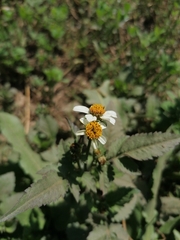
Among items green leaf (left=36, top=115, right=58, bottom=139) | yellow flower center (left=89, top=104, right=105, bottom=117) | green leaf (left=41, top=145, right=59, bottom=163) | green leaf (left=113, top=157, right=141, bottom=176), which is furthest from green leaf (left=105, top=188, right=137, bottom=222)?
green leaf (left=36, top=115, right=58, bottom=139)

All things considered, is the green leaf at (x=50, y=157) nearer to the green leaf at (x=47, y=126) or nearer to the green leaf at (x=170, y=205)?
the green leaf at (x=47, y=126)

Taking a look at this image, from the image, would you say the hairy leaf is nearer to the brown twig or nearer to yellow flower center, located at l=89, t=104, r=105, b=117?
yellow flower center, located at l=89, t=104, r=105, b=117

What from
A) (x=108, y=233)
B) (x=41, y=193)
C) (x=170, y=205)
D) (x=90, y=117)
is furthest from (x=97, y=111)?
(x=170, y=205)

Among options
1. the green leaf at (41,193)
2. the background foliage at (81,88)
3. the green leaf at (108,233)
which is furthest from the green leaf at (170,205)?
the green leaf at (41,193)

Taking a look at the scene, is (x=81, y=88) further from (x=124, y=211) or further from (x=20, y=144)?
(x=124, y=211)

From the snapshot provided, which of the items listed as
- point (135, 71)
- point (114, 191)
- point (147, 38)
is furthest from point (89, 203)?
point (147, 38)

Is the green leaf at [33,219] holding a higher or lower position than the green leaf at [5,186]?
lower
